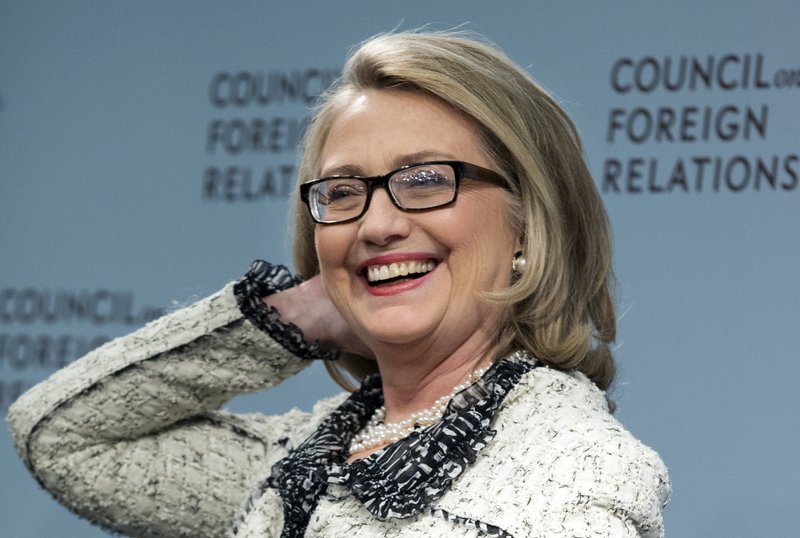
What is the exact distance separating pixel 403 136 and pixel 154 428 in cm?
82

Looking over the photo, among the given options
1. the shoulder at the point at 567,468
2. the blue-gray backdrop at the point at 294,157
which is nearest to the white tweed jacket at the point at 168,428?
the shoulder at the point at 567,468

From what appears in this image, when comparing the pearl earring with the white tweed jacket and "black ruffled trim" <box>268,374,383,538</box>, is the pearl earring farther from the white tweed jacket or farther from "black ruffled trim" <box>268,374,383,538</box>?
the white tweed jacket

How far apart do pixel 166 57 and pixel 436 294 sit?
5.74ft

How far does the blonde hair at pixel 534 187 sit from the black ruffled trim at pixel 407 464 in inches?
3.0

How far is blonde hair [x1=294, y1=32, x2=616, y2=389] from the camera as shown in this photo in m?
2.03

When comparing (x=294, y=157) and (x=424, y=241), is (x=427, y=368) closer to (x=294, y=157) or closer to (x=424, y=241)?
(x=424, y=241)

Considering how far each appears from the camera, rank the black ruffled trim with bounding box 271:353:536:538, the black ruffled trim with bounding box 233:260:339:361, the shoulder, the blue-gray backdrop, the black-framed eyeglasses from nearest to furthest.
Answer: the shoulder
the black ruffled trim with bounding box 271:353:536:538
the black-framed eyeglasses
the black ruffled trim with bounding box 233:260:339:361
the blue-gray backdrop

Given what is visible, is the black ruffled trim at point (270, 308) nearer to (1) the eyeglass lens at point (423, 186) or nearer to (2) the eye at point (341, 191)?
(2) the eye at point (341, 191)

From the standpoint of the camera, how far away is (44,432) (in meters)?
2.45

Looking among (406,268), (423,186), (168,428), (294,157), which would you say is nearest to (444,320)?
(406,268)

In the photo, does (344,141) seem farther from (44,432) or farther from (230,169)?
(230,169)

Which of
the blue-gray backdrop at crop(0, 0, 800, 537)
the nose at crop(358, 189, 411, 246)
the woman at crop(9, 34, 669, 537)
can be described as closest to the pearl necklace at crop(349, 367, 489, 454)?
the woman at crop(9, 34, 669, 537)

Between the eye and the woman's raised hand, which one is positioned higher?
the eye

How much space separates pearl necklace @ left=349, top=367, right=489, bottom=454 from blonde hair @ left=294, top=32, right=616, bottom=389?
93mm
